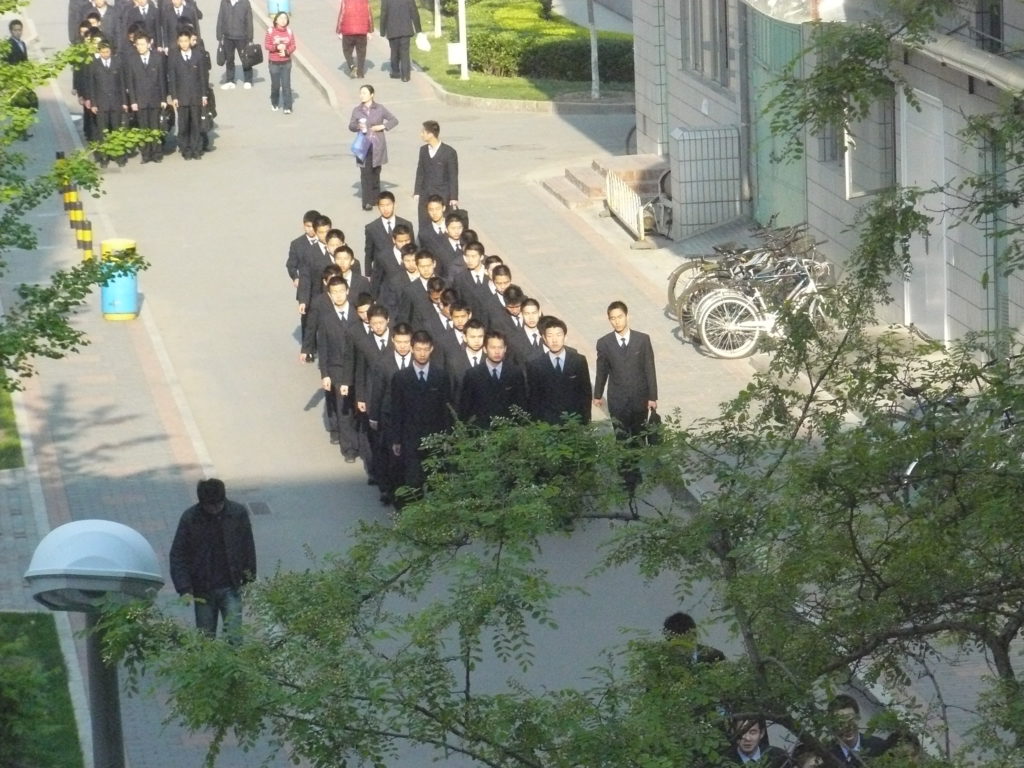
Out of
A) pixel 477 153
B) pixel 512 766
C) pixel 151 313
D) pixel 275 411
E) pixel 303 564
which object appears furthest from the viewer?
pixel 477 153

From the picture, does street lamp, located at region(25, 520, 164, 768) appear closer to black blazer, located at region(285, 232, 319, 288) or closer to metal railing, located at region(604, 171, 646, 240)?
black blazer, located at region(285, 232, 319, 288)

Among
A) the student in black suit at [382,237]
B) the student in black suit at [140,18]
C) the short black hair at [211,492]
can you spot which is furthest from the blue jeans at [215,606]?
the student in black suit at [140,18]

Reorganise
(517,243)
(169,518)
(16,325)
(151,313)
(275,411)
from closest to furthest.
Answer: (16,325) → (169,518) → (275,411) → (151,313) → (517,243)

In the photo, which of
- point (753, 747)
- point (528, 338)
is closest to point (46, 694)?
point (753, 747)

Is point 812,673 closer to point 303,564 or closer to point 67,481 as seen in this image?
point 303,564

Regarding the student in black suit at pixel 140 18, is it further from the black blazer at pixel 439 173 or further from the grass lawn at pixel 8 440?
the grass lawn at pixel 8 440

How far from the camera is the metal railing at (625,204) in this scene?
23391mm

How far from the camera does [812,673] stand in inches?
269

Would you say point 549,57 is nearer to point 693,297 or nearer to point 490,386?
point 693,297

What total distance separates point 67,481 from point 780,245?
713 cm

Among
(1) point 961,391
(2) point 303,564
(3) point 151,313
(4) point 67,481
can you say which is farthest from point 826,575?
(3) point 151,313

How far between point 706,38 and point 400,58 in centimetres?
1036

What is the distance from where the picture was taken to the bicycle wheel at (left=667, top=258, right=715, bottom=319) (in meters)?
19.2

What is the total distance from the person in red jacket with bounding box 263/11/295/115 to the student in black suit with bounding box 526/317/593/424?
16.8m
